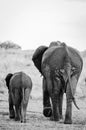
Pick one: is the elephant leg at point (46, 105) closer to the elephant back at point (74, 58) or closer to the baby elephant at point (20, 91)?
the baby elephant at point (20, 91)

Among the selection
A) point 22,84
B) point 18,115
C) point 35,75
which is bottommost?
point 35,75

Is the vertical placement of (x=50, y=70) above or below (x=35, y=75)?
above

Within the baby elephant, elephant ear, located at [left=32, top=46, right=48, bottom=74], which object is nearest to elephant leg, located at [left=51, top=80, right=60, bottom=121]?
the baby elephant

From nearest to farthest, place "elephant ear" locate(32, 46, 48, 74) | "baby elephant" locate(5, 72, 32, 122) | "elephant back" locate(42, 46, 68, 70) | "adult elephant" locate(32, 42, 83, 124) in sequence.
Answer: "adult elephant" locate(32, 42, 83, 124) → "elephant back" locate(42, 46, 68, 70) → "baby elephant" locate(5, 72, 32, 122) → "elephant ear" locate(32, 46, 48, 74)

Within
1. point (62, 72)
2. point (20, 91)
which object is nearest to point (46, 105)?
point (20, 91)

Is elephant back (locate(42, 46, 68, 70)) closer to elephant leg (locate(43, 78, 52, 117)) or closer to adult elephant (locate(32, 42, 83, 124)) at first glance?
adult elephant (locate(32, 42, 83, 124))

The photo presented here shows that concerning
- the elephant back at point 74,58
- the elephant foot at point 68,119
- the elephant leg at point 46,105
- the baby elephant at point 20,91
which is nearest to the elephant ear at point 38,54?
the elephant leg at point 46,105

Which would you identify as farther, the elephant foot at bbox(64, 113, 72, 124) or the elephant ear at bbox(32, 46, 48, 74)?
the elephant ear at bbox(32, 46, 48, 74)

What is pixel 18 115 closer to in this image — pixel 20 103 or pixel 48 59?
pixel 20 103

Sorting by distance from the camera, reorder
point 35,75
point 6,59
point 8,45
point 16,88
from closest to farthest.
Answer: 1. point 16,88
2. point 35,75
3. point 6,59
4. point 8,45

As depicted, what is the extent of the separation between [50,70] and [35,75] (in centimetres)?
2753

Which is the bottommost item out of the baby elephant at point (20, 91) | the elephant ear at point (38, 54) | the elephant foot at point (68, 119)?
the elephant foot at point (68, 119)

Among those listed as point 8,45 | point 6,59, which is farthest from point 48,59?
point 8,45

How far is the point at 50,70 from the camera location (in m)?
11.1
